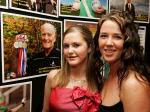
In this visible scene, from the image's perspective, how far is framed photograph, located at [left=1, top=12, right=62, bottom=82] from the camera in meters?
1.40

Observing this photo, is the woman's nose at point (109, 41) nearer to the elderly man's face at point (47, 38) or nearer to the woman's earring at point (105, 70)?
the woman's earring at point (105, 70)

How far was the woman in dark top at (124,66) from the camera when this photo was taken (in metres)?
1.17

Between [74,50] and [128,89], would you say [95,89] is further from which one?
[128,89]

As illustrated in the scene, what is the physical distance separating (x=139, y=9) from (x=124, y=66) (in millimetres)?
1337

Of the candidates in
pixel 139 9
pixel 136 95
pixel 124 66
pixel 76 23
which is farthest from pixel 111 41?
pixel 139 9

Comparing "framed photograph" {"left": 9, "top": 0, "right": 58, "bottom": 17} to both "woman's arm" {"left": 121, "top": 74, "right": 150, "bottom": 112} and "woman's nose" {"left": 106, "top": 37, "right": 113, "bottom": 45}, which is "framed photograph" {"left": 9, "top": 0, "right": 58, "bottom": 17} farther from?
"woman's arm" {"left": 121, "top": 74, "right": 150, "bottom": 112}

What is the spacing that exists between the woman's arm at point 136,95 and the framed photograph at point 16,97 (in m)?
0.61

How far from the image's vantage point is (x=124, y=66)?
1.29m

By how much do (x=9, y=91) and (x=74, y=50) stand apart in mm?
414

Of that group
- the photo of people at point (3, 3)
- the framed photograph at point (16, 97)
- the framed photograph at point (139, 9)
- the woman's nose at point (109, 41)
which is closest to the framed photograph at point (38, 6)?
the photo of people at point (3, 3)

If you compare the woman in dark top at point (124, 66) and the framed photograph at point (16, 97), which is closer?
the woman in dark top at point (124, 66)

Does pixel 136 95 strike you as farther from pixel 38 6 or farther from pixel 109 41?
pixel 38 6

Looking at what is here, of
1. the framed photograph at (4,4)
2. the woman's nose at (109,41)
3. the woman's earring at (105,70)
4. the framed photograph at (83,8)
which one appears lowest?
the woman's earring at (105,70)

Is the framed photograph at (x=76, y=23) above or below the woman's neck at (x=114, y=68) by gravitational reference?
above
